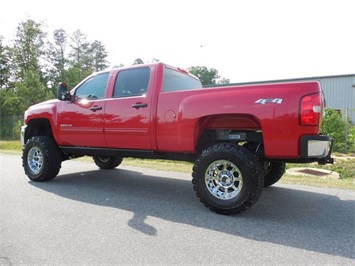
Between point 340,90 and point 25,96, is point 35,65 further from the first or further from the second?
point 340,90

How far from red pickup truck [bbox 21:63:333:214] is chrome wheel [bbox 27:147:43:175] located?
0.07ft

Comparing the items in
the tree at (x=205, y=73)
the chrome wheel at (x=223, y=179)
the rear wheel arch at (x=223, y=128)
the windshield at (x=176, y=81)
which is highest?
the tree at (x=205, y=73)

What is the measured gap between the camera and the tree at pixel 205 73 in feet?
293

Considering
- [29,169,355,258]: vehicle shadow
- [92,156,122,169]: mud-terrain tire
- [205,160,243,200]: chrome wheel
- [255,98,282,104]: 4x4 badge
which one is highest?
[255,98,282,104]: 4x4 badge

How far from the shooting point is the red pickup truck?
4.07m

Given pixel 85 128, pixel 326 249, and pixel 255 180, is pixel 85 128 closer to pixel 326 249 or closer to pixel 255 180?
pixel 255 180

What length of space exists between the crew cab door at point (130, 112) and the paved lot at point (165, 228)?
91 centimetres

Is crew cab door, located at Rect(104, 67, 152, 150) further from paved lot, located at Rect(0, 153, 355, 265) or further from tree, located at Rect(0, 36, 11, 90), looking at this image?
tree, located at Rect(0, 36, 11, 90)

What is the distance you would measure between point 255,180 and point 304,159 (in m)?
0.69

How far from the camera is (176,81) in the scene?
571cm

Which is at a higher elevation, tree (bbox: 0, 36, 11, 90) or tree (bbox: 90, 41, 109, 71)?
tree (bbox: 90, 41, 109, 71)

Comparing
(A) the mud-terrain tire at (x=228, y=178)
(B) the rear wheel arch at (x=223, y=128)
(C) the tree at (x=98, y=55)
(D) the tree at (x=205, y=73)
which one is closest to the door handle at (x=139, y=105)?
(B) the rear wheel arch at (x=223, y=128)

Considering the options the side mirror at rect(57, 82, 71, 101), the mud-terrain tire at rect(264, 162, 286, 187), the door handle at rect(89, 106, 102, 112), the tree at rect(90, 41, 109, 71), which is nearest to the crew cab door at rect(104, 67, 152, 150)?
the door handle at rect(89, 106, 102, 112)

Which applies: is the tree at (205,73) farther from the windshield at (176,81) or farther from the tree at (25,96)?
the windshield at (176,81)
